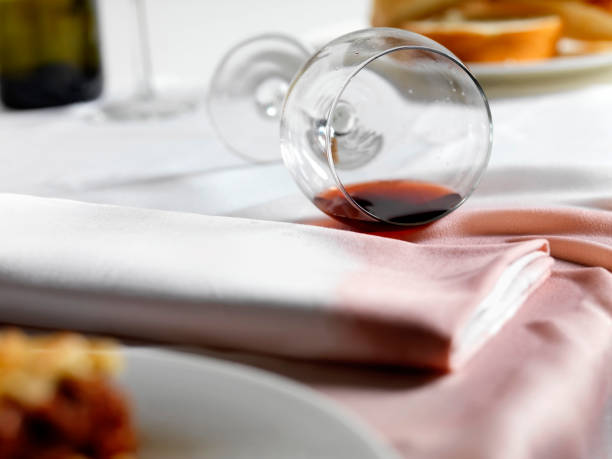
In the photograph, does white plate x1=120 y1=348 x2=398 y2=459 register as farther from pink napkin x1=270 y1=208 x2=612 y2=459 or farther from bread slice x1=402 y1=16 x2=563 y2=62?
bread slice x1=402 y1=16 x2=563 y2=62

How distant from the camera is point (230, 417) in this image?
0.27 meters

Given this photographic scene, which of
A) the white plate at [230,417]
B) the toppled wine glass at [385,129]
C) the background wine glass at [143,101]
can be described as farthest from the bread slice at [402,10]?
the white plate at [230,417]

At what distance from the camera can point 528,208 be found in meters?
0.51

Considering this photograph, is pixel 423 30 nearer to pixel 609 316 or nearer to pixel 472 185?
pixel 472 185

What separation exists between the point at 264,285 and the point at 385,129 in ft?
0.83

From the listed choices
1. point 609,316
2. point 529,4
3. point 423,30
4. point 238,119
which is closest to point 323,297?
point 609,316

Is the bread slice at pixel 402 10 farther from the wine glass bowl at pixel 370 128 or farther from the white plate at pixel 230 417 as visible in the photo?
the white plate at pixel 230 417

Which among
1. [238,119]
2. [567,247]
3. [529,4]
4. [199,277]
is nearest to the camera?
[199,277]

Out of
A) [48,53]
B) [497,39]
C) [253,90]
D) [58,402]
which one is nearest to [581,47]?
[497,39]

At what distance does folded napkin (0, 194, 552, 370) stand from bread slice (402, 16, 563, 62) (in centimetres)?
50

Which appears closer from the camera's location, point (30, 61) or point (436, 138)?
point (436, 138)

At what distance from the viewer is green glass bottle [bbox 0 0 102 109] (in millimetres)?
870

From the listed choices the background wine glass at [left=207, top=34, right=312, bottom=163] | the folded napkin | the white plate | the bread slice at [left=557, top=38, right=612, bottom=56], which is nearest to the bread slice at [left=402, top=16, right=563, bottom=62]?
the bread slice at [left=557, top=38, right=612, bottom=56]

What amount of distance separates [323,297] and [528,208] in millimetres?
204
